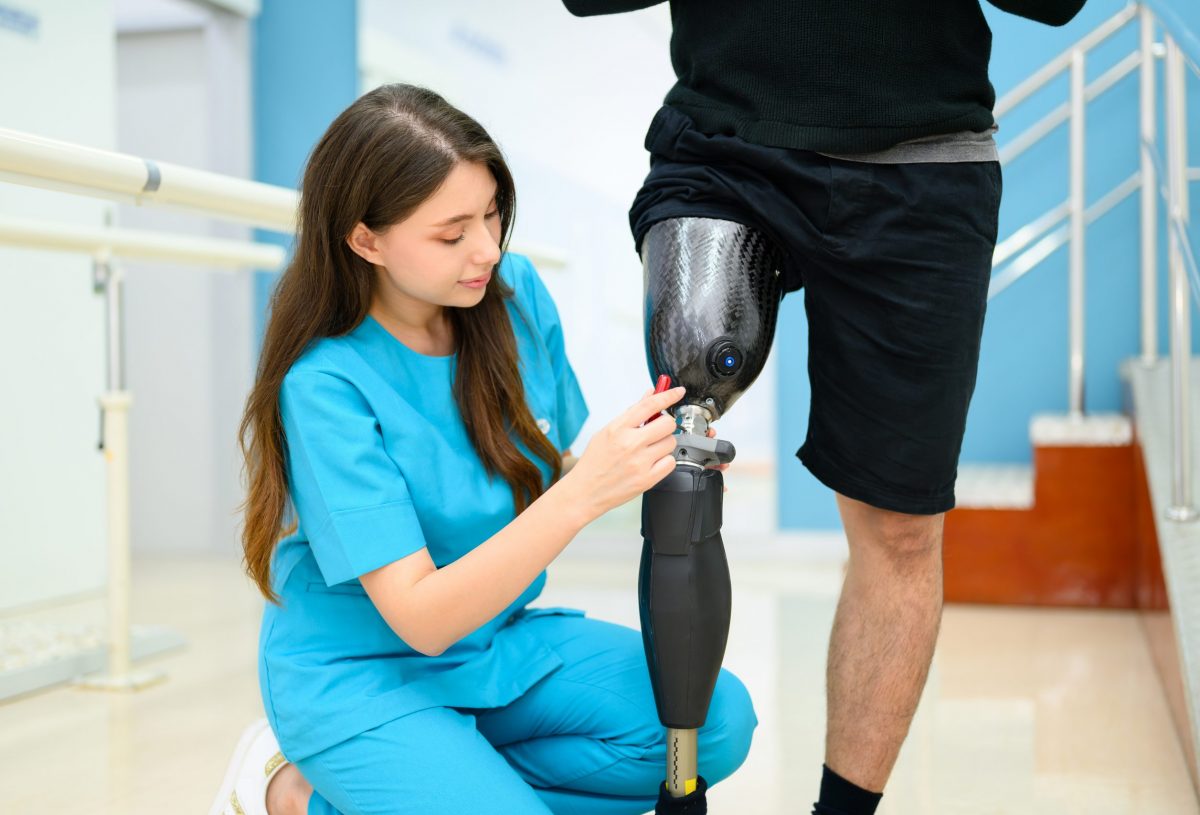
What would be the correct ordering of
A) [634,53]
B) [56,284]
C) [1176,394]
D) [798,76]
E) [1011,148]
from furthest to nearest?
[634,53] → [56,284] → [1011,148] → [1176,394] → [798,76]

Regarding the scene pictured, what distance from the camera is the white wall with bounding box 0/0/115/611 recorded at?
3.26 m

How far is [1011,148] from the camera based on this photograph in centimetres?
314

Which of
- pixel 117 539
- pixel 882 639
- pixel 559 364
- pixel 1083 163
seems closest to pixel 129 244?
pixel 117 539

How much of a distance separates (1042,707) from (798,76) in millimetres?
1403

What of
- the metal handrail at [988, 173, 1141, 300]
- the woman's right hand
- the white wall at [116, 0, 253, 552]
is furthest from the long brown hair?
the white wall at [116, 0, 253, 552]

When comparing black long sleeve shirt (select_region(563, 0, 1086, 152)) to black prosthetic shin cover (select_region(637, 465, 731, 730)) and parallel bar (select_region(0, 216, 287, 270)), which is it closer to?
black prosthetic shin cover (select_region(637, 465, 731, 730))

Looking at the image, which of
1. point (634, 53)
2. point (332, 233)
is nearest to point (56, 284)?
point (634, 53)

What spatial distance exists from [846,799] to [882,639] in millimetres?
169

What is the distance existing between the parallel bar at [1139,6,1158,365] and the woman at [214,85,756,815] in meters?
2.26

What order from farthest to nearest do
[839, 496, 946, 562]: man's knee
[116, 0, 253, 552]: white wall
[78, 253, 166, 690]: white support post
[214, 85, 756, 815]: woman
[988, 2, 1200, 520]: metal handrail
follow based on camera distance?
1. [116, 0, 253, 552]: white wall
2. [988, 2, 1200, 520]: metal handrail
3. [78, 253, 166, 690]: white support post
4. [839, 496, 946, 562]: man's knee
5. [214, 85, 756, 815]: woman

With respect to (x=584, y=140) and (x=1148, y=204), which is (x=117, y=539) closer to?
(x=584, y=140)

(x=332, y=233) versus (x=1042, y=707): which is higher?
(x=332, y=233)

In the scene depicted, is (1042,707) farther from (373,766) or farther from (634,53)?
(634,53)

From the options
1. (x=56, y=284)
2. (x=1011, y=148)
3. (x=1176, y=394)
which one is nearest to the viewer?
(x=1176, y=394)
